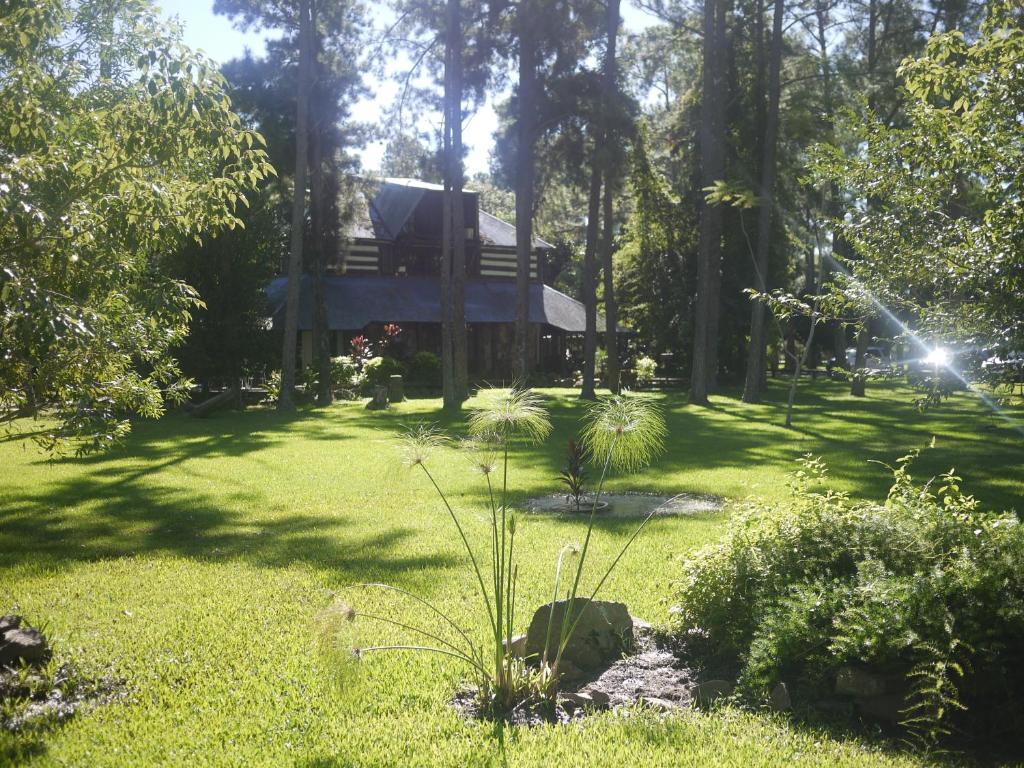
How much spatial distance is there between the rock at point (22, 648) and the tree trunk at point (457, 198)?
825 inches

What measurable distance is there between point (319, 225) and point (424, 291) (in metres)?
7.40

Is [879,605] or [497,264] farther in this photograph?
[497,264]

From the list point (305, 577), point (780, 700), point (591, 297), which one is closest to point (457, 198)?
point (591, 297)

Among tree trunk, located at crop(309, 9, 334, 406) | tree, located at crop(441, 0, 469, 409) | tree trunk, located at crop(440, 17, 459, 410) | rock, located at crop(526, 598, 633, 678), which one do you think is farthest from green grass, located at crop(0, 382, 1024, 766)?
tree trunk, located at crop(309, 9, 334, 406)

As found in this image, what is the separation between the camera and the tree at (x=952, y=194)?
249 inches

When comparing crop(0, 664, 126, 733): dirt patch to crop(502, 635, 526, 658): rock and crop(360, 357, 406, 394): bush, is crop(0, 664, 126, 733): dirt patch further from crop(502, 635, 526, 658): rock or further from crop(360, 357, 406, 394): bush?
crop(360, 357, 406, 394): bush

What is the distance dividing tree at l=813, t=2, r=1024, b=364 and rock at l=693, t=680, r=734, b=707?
3.25m

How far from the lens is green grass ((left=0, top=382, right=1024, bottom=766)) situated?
4746 millimetres

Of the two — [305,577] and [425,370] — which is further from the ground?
[425,370]

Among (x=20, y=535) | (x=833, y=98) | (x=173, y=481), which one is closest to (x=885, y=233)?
(x=20, y=535)

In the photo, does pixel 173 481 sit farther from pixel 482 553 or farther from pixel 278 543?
pixel 482 553

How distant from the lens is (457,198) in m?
28.3

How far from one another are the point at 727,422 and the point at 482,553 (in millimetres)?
15363

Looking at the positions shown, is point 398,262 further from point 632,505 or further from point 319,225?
point 632,505
